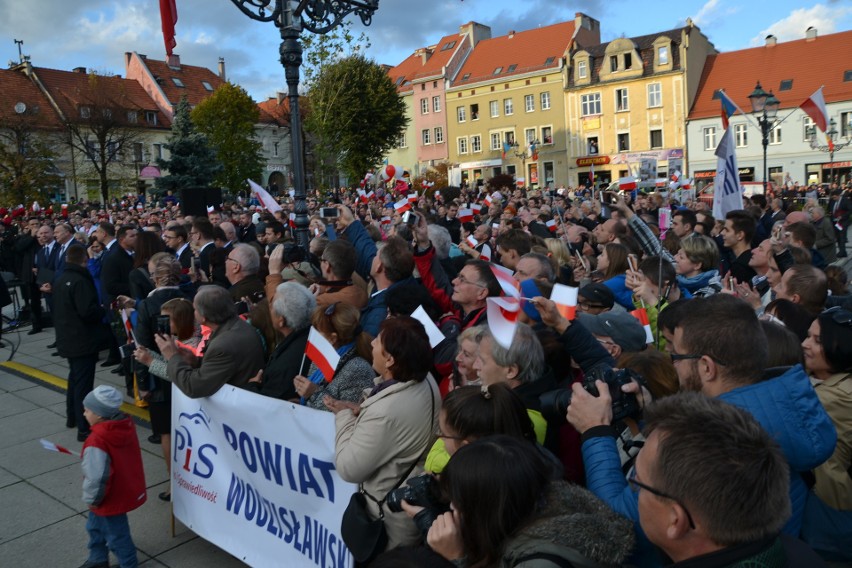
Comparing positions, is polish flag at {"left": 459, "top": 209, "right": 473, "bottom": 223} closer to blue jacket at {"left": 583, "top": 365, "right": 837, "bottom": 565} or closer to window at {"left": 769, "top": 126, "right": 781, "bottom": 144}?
blue jacket at {"left": 583, "top": 365, "right": 837, "bottom": 565}

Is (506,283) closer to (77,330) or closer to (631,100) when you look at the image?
(77,330)

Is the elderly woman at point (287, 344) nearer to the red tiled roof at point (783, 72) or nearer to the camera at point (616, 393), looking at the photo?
the camera at point (616, 393)

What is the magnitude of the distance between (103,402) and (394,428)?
2.12 metres

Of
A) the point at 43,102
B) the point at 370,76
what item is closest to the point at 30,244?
the point at 370,76

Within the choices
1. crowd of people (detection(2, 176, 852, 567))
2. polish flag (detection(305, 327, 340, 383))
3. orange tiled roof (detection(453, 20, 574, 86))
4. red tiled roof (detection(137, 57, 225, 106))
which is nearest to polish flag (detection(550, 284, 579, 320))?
crowd of people (detection(2, 176, 852, 567))

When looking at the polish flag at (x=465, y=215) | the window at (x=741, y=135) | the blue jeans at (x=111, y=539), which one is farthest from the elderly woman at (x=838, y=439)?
the window at (x=741, y=135)

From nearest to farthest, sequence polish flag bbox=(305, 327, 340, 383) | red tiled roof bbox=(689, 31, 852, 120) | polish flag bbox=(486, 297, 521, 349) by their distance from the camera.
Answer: polish flag bbox=(486, 297, 521, 349), polish flag bbox=(305, 327, 340, 383), red tiled roof bbox=(689, 31, 852, 120)

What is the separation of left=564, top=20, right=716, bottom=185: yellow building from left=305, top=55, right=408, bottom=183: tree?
1658 cm

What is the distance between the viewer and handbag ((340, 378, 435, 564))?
294 centimetres

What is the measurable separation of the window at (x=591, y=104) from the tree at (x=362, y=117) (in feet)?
57.6

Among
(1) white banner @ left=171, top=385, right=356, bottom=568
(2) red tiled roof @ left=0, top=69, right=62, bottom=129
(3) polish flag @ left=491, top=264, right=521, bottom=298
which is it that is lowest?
(1) white banner @ left=171, top=385, right=356, bottom=568

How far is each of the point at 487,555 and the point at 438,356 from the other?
2.21m

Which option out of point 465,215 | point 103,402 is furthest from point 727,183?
point 103,402

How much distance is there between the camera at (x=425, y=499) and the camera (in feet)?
7.45
